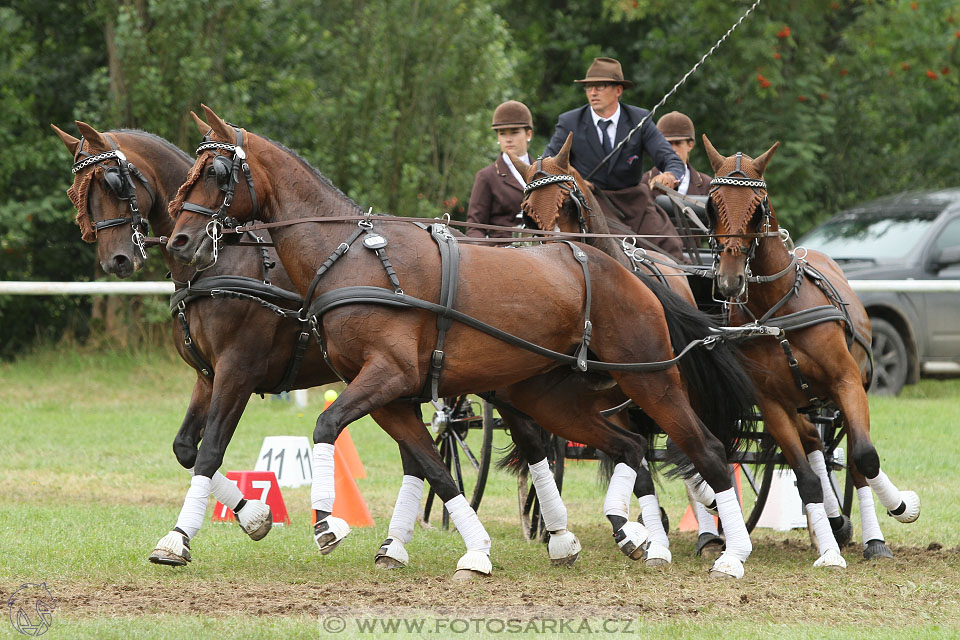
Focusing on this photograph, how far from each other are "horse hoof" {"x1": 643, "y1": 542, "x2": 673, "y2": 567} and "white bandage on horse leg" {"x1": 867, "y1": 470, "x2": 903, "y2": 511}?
1206 mm

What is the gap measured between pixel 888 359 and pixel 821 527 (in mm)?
7596

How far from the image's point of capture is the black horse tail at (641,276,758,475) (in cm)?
677

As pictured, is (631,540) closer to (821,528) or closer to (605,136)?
(821,528)

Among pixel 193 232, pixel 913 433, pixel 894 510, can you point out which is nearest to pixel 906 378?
pixel 913 433

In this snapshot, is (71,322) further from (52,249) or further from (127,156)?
(127,156)

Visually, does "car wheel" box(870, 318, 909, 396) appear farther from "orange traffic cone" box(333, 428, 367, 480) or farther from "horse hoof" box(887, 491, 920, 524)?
"horse hoof" box(887, 491, 920, 524)

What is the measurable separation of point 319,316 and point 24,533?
2787 millimetres

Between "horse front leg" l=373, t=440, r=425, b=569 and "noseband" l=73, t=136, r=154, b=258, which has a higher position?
"noseband" l=73, t=136, r=154, b=258

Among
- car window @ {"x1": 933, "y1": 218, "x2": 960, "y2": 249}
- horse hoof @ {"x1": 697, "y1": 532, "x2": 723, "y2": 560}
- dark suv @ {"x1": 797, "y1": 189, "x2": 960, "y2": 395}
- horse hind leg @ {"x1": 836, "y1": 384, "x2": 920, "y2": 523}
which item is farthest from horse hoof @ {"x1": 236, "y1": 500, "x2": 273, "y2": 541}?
car window @ {"x1": 933, "y1": 218, "x2": 960, "y2": 249}

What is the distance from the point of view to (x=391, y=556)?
21.3 feet

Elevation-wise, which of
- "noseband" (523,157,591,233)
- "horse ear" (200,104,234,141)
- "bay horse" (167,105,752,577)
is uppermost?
"horse ear" (200,104,234,141)

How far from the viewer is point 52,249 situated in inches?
658

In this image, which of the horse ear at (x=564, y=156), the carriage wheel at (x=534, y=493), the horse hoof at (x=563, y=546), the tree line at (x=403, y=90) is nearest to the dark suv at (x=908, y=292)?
the tree line at (x=403, y=90)

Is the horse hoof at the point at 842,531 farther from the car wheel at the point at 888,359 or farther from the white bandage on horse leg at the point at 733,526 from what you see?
the car wheel at the point at 888,359
